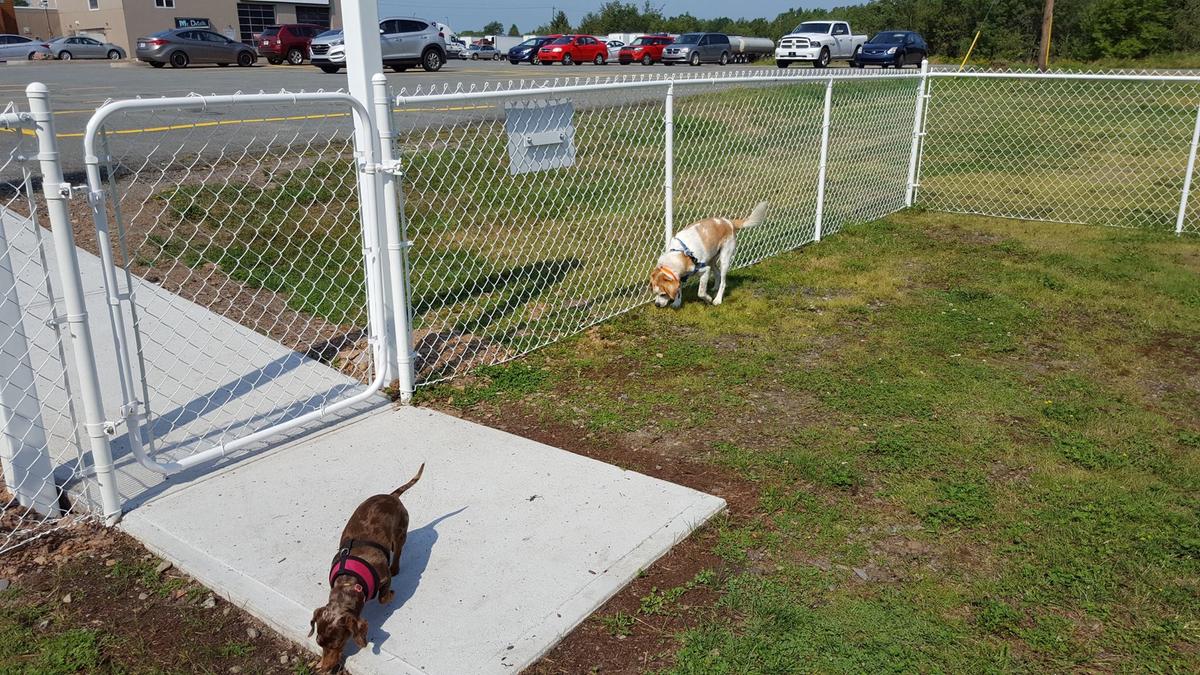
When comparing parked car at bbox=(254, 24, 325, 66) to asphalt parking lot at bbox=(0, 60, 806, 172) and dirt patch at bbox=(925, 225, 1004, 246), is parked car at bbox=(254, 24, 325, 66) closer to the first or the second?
asphalt parking lot at bbox=(0, 60, 806, 172)

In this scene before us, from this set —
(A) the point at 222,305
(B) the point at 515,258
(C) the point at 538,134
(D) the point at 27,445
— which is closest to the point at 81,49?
(B) the point at 515,258

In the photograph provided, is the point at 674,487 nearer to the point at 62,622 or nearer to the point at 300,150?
the point at 62,622

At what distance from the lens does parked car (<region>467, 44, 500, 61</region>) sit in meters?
41.2

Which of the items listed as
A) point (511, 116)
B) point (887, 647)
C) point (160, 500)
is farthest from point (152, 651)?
point (511, 116)

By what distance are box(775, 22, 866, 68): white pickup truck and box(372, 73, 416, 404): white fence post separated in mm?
29507

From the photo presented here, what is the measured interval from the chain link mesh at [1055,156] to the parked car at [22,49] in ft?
119

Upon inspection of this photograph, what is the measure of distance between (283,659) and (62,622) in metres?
0.77

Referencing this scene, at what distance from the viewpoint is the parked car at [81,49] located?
35781mm

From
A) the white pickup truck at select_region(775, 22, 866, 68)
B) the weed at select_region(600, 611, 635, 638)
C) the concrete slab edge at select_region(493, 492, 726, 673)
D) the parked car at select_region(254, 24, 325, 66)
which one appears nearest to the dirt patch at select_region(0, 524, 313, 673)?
the concrete slab edge at select_region(493, 492, 726, 673)

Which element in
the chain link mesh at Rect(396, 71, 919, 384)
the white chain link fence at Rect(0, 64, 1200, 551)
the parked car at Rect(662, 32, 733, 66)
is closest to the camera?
the white chain link fence at Rect(0, 64, 1200, 551)

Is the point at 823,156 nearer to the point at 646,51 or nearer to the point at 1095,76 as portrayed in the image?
the point at 1095,76

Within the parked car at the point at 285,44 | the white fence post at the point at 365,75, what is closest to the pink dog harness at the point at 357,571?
the white fence post at the point at 365,75

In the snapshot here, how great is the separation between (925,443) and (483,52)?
1612 inches

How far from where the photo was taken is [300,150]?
8.90 metres
